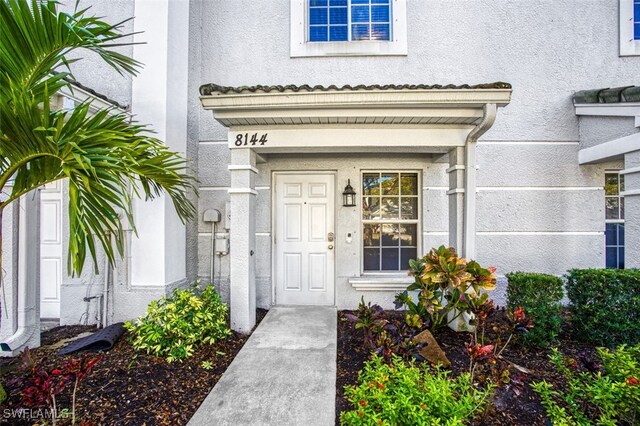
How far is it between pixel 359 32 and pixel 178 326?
213 inches

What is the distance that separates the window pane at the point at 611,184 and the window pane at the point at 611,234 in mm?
554

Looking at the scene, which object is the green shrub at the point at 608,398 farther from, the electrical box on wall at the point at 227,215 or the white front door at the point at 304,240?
the electrical box on wall at the point at 227,215

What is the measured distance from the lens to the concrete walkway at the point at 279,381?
2.55 meters

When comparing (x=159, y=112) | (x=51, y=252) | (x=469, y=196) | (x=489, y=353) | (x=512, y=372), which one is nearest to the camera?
(x=489, y=353)

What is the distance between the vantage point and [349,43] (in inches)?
198

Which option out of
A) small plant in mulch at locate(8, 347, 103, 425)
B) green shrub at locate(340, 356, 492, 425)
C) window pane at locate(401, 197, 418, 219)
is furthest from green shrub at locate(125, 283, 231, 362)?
window pane at locate(401, 197, 418, 219)

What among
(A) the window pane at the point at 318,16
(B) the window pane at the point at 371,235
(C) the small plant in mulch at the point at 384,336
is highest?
(A) the window pane at the point at 318,16

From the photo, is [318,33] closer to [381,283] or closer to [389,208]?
[389,208]

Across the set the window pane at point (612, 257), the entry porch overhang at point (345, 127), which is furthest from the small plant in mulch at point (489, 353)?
the window pane at point (612, 257)

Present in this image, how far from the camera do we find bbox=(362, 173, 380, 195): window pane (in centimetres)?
522

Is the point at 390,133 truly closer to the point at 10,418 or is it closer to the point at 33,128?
the point at 33,128

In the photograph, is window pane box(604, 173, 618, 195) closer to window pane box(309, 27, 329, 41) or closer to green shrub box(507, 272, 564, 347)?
green shrub box(507, 272, 564, 347)

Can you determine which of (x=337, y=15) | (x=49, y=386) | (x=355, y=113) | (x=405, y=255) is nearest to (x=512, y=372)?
(x=405, y=255)

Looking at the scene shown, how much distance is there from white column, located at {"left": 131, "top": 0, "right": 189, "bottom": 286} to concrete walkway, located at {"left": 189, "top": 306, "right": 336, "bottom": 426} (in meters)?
1.78
